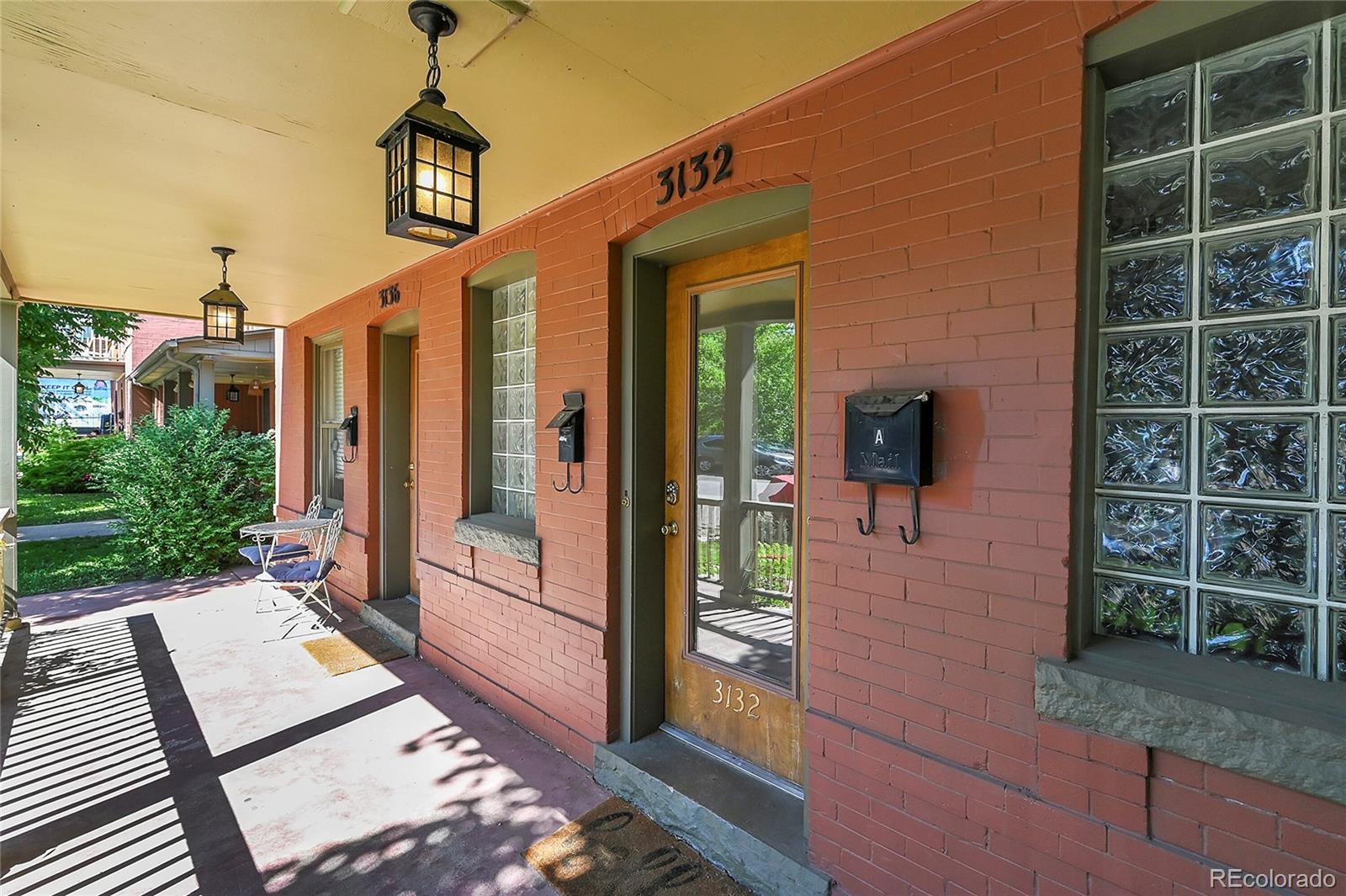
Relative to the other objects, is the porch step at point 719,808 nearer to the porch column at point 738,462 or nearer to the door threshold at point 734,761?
the door threshold at point 734,761

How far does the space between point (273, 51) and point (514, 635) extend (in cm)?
272

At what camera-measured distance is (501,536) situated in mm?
3377

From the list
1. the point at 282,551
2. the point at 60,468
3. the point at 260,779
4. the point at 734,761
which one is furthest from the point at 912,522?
the point at 60,468

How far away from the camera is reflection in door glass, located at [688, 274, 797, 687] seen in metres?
2.51

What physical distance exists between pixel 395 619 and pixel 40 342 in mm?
6981

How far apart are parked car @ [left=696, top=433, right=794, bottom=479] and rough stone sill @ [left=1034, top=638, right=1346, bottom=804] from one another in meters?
1.18

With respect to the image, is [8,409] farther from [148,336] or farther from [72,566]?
[148,336]

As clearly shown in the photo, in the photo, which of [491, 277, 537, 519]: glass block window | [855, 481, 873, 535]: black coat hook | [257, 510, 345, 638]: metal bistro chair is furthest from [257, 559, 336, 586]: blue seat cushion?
[855, 481, 873, 535]: black coat hook

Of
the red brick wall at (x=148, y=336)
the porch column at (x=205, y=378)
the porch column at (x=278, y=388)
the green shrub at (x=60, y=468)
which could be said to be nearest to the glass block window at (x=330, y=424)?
the porch column at (x=278, y=388)

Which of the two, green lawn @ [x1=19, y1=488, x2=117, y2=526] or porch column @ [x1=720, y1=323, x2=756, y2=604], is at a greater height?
porch column @ [x1=720, y1=323, x2=756, y2=604]

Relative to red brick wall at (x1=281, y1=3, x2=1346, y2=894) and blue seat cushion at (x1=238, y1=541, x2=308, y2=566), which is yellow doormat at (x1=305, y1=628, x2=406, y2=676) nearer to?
blue seat cushion at (x1=238, y1=541, x2=308, y2=566)

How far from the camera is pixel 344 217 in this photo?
133 inches

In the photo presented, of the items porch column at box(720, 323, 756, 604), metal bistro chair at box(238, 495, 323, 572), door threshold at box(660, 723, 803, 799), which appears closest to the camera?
door threshold at box(660, 723, 803, 799)

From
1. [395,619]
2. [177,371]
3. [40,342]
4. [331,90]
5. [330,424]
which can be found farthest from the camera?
[177,371]
